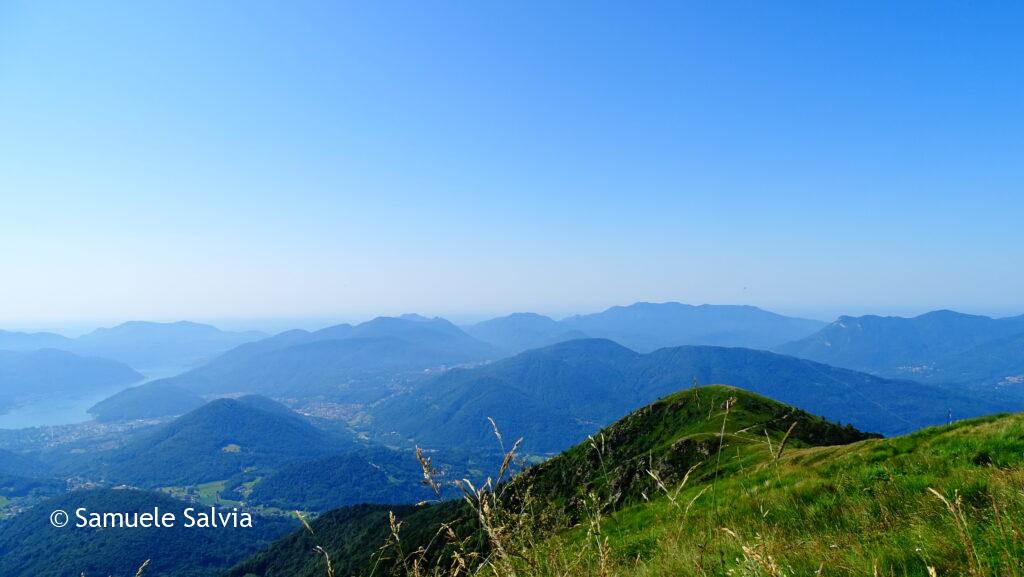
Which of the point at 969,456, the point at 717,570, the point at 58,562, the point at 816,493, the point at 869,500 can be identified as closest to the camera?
the point at 717,570

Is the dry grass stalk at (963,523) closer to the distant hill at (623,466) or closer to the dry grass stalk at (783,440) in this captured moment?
the dry grass stalk at (783,440)

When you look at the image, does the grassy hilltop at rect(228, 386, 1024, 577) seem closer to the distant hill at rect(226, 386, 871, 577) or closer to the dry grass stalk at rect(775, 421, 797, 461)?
the dry grass stalk at rect(775, 421, 797, 461)

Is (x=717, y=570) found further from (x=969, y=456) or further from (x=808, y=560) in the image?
(x=969, y=456)

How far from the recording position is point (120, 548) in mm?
165625

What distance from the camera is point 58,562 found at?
163375mm

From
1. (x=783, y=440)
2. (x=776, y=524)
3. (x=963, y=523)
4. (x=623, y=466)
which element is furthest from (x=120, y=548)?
(x=963, y=523)

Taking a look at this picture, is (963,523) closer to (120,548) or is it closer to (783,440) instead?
(783,440)

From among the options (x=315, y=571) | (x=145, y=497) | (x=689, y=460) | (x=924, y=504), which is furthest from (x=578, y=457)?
(x=145, y=497)

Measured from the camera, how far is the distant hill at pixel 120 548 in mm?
158375

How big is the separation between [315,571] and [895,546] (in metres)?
124

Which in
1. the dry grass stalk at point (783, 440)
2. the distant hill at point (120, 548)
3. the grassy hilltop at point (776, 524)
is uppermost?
the dry grass stalk at point (783, 440)

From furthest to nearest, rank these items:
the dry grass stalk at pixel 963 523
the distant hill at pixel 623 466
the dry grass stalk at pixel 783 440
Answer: the distant hill at pixel 623 466, the dry grass stalk at pixel 783 440, the dry grass stalk at pixel 963 523

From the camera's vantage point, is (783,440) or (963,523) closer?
(963,523)

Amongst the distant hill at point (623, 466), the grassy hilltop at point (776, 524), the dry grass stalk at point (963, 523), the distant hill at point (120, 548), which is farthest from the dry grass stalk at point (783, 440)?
the distant hill at point (120, 548)
